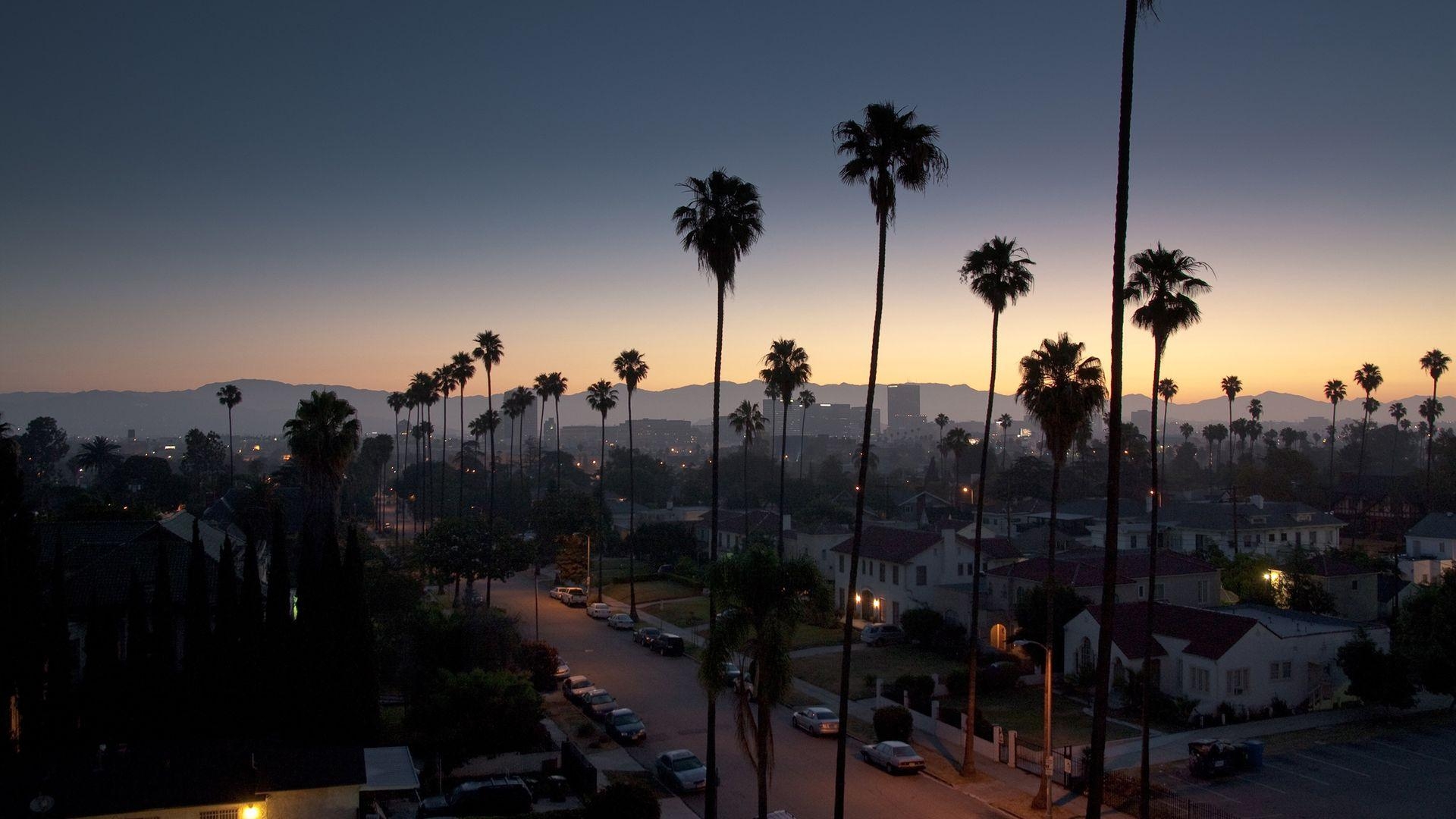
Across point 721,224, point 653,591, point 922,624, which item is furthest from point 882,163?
point 653,591

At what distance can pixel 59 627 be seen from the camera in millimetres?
26859

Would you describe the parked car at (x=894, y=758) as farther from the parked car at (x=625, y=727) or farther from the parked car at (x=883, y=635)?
the parked car at (x=883, y=635)

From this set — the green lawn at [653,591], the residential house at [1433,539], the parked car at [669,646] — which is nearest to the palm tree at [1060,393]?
the parked car at [669,646]

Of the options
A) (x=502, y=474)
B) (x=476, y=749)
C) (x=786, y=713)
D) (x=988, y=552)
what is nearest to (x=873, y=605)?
(x=988, y=552)

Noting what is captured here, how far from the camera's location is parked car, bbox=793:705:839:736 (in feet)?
111

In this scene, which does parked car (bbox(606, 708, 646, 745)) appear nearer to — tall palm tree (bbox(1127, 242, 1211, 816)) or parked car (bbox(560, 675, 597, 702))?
parked car (bbox(560, 675, 597, 702))

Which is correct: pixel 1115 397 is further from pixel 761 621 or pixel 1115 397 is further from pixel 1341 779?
pixel 1341 779

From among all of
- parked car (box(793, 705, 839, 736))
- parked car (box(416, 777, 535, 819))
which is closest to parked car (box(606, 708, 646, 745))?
parked car (box(793, 705, 839, 736))

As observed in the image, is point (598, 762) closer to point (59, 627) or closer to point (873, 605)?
point (59, 627)

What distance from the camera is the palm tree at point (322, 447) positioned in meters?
34.5

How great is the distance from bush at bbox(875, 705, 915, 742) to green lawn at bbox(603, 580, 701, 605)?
36.0 m

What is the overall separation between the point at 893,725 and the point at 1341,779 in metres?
14.1

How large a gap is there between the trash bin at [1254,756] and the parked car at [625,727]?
2061cm

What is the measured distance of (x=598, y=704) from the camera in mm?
37375
